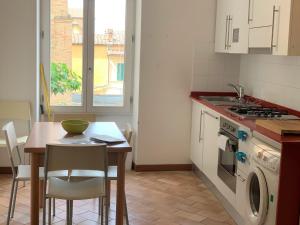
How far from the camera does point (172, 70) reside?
4992 millimetres

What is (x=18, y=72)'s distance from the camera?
15.6 feet

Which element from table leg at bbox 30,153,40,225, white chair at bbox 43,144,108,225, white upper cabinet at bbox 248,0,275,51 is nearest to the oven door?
white upper cabinet at bbox 248,0,275,51

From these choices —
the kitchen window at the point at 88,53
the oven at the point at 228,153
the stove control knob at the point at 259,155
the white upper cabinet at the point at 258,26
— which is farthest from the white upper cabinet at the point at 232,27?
the stove control knob at the point at 259,155

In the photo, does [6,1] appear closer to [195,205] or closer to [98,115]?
[98,115]

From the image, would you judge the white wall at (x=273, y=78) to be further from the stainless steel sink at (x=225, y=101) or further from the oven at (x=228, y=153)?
the oven at (x=228, y=153)

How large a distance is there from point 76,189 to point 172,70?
7.72ft

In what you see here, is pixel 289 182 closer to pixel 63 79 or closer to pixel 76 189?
pixel 76 189

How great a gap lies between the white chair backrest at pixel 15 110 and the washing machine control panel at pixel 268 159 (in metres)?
2.66

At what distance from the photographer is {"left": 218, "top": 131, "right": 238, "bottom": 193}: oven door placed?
360 centimetres

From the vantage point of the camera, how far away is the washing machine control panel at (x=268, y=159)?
8.86 ft

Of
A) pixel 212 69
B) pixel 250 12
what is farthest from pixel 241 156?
pixel 212 69

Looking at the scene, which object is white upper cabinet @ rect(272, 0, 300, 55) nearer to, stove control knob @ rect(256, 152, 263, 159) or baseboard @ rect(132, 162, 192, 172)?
stove control knob @ rect(256, 152, 263, 159)

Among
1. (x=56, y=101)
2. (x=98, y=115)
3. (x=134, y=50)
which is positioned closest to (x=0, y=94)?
(x=56, y=101)

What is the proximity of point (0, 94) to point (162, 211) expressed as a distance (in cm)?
218
